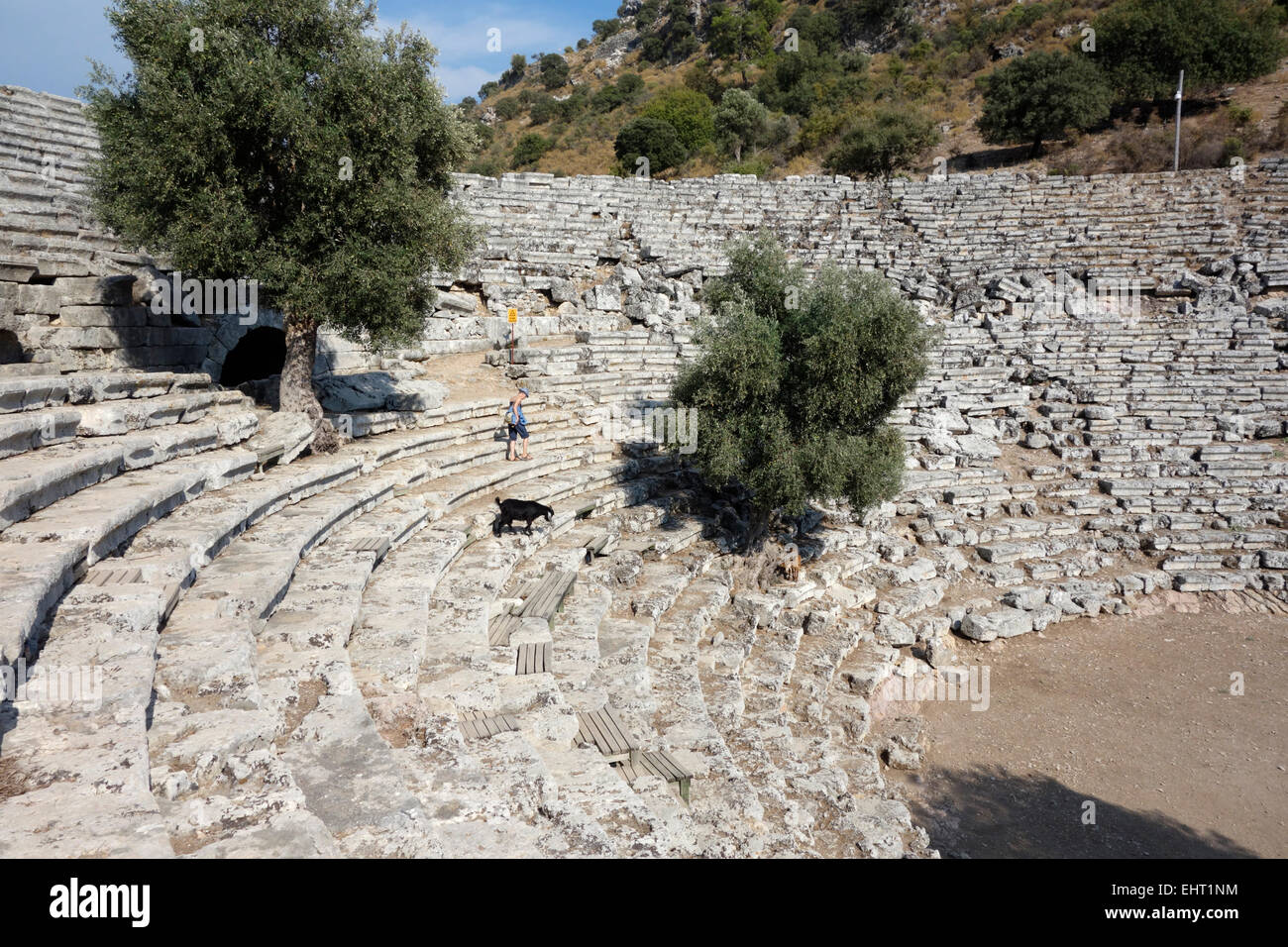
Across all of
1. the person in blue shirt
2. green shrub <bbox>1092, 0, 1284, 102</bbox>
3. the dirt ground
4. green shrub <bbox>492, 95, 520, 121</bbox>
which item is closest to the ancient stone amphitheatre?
the person in blue shirt

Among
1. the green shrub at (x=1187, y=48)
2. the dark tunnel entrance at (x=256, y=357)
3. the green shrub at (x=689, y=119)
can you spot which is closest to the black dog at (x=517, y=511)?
the dark tunnel entrance at (x=256, y=357)

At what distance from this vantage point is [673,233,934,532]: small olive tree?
11.9 meters

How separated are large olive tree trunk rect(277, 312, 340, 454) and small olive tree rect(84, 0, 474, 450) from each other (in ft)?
0.07

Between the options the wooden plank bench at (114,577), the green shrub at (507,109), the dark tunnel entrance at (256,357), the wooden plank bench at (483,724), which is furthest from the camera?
the green shrub at (507,109)

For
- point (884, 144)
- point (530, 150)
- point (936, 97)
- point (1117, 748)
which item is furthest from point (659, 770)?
point (530, 150)

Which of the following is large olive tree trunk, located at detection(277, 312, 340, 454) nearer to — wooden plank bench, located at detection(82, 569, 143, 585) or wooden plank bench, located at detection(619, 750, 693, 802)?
wooden plank bench, located at detection(82, 569, 143, 585)

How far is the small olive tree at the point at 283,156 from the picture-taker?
9945 millimetres

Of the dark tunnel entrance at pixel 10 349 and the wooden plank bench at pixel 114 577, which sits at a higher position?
the dark tunnel entrance at pixel 10 349

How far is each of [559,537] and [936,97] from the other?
44.0 m

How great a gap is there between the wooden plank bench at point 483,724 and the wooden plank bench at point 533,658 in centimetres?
132

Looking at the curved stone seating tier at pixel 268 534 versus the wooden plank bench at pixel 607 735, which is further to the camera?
the wooden plank bench at pixel 607 735

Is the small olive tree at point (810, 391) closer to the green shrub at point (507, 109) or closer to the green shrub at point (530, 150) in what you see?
the green shrub at point (530, 150)
